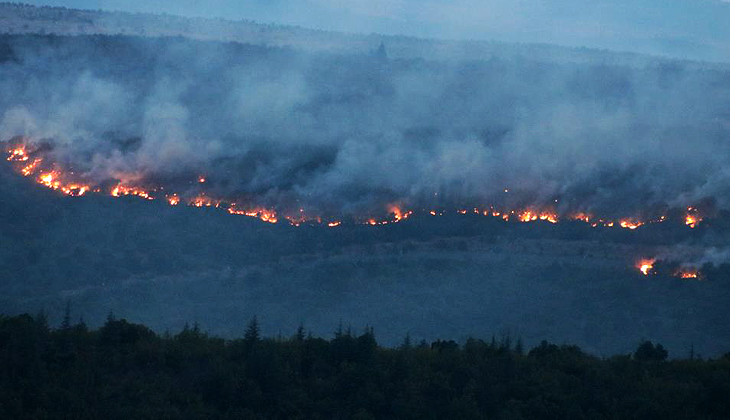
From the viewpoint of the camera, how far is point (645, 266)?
35656 mm

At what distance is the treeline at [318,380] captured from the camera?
1656 cm

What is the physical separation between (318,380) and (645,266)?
20.9 m

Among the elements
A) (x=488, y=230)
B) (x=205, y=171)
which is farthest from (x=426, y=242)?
(x=205, y=171)

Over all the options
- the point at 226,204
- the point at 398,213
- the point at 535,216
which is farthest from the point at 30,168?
the point at 535,216

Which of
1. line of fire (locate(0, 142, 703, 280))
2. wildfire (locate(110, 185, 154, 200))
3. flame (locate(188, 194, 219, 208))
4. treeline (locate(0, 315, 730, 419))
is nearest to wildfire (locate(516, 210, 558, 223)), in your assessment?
line of fire (locate(0, 142, 703, 280))

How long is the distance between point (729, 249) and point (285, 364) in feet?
77.6

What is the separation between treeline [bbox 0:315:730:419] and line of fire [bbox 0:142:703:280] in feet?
63.4

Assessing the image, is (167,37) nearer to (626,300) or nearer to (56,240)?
(56,240)

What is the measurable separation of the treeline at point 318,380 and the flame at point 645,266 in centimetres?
1608

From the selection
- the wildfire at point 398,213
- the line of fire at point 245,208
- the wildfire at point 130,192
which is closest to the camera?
the line of fire at point 245,208

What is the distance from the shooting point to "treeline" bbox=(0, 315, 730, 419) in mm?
16562

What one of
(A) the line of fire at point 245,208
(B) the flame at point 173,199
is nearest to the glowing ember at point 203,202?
(A) the line of fire at point 245,208

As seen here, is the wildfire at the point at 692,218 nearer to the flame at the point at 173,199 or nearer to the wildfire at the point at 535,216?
the wildfire at the point at 535,216

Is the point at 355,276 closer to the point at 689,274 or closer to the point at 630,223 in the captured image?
the point at 630,223
